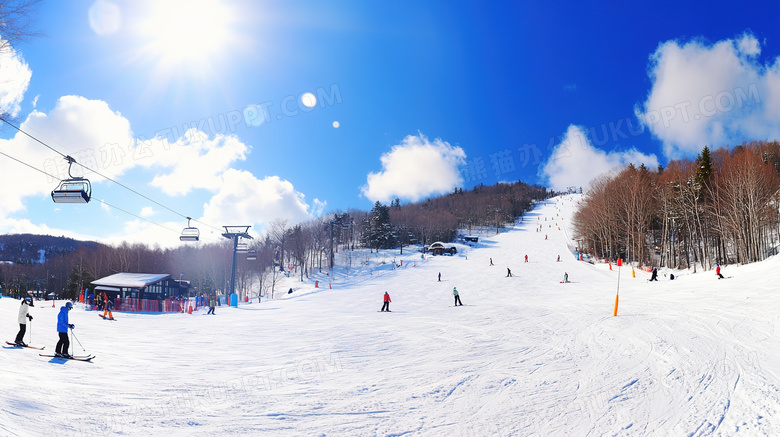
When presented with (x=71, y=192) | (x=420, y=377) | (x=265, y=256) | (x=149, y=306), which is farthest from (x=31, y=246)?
(x=420, y=377)

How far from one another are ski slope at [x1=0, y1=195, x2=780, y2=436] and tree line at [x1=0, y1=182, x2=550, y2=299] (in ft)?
146

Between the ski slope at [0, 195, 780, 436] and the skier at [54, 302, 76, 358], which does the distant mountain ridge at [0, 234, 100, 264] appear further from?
the ski slope at [0, 195, 780, 436]

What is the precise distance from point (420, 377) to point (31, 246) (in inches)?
8299

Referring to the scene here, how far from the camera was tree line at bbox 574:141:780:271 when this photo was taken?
3606cm

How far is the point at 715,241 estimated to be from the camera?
48188 mm

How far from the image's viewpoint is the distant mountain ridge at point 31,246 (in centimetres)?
14862

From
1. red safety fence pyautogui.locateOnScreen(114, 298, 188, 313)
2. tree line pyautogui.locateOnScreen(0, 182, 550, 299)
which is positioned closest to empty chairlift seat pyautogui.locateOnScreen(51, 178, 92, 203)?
red safety fence pyautogui.locateOnScreen(114, 298, 188, 313)

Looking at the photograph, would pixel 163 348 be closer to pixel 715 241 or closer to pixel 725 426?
pixel 725 426

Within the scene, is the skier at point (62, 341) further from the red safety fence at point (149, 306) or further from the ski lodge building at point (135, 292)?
the ski lodge building at point (135, 292)

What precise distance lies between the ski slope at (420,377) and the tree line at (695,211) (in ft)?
84.9

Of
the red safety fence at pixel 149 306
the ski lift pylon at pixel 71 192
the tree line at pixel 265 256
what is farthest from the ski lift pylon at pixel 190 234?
the tree line at pixel 265 256

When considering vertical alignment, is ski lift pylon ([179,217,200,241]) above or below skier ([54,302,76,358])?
above

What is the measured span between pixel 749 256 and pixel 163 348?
155ft

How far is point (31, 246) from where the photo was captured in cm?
15562
